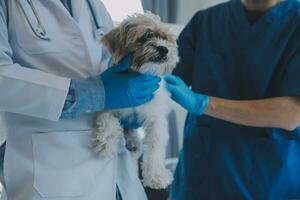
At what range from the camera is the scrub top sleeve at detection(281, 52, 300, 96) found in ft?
4.23

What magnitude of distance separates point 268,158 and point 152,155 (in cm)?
50

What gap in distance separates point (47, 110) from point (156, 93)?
0.46 metres

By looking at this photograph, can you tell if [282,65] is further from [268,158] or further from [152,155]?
[152,155]

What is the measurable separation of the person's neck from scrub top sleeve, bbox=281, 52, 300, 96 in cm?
28

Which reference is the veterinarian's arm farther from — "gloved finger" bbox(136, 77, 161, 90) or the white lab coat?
the white lab coat

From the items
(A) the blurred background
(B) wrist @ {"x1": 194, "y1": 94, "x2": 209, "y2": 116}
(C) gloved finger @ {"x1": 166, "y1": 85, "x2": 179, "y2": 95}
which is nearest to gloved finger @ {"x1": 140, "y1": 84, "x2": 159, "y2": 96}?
(C) gloved finger @ {"x1": 166, "y1": 85, "x2": 179, "y2": 95}

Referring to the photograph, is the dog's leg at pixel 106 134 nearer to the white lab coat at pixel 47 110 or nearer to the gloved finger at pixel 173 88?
the white lab coat at pixel 47 110

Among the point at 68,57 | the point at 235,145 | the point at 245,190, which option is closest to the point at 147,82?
the point at 68,57

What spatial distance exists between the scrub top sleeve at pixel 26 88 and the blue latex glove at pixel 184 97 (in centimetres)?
49

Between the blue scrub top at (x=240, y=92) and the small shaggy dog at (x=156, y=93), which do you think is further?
the blue scrub top at (x=240, y=92)

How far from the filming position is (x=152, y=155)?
1.31 m

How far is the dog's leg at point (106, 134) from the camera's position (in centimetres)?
116

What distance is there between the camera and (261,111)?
1.34 m

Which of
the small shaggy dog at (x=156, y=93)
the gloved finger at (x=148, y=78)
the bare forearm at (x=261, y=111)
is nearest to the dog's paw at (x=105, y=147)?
the small shaggy dog at (x=156, y=93)
